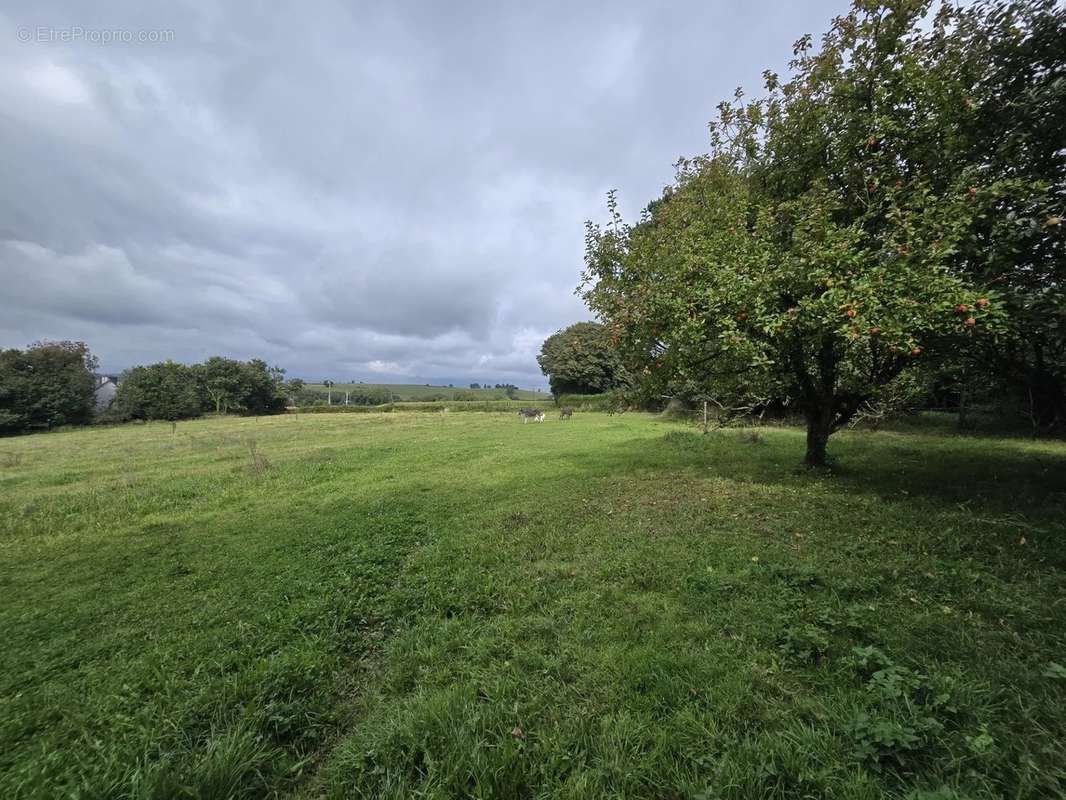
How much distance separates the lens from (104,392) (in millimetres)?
66125

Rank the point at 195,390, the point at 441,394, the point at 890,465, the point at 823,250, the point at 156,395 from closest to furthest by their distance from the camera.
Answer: the point at 823,250 < the point at 890,465 < the point at 156,395 < the point at 195,390 < the point at 441,394

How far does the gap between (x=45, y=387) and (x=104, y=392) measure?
1775 cm

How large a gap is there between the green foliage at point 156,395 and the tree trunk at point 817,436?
72.5 m

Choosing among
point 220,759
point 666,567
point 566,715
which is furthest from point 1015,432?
point 220,759

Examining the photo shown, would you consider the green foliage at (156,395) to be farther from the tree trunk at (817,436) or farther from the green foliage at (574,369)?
the tree trunk at (817,436)

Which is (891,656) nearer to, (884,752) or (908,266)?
(884,752)

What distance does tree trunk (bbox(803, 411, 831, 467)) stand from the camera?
1055 centimetres

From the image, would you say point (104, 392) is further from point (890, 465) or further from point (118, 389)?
point (890, 465)

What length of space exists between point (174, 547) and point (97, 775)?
18.4 ft

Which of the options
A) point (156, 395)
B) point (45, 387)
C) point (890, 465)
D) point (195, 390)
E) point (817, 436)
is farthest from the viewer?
point (195, 390)

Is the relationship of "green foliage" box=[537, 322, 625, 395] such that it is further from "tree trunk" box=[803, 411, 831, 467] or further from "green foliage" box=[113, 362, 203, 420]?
"green foliage" box=[113, 362, 203, 420]

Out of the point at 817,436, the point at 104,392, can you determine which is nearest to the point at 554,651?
the point at 817,436

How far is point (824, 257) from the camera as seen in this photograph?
23.5ft

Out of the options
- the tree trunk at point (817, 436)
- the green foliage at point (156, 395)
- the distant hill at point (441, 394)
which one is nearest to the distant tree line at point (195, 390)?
the green foliage at point (156, 395)
